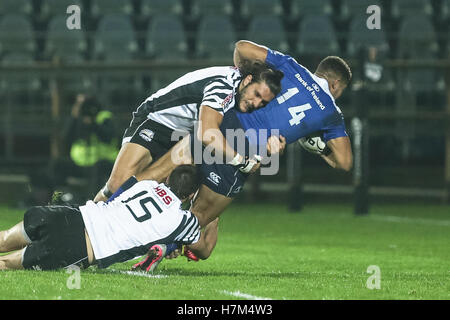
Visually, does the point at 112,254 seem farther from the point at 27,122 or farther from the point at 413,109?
the point at 413,109

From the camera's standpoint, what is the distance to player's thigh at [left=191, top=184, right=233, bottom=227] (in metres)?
7.86

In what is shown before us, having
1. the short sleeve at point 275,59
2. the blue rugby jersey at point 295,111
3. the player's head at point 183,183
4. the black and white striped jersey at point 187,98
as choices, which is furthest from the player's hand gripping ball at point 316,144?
the player's head at point 183,183

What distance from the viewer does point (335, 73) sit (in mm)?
7953

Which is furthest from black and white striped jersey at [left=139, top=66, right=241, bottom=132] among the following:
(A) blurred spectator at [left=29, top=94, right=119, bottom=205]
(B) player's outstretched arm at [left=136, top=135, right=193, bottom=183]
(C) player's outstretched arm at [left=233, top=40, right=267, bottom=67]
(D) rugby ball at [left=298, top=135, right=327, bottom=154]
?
(A) blurred spectator at [left=29, top=94, right=119, bottom=205]

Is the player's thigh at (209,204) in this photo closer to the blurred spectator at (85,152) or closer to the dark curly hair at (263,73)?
the dark curly hair at (263,73)

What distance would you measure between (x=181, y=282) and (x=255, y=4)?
12904 millimetres

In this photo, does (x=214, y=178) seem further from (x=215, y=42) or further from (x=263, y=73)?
(x=215, y=42)

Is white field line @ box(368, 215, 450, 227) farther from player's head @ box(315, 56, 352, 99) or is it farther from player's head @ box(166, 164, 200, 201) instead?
player's head @ box(166, 164, 200, 201)

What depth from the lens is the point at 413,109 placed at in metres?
15.7

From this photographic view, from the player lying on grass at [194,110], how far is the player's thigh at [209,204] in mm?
560

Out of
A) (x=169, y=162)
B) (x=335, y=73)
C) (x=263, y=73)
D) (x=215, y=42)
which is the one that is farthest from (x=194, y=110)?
(x=215, y=42)
